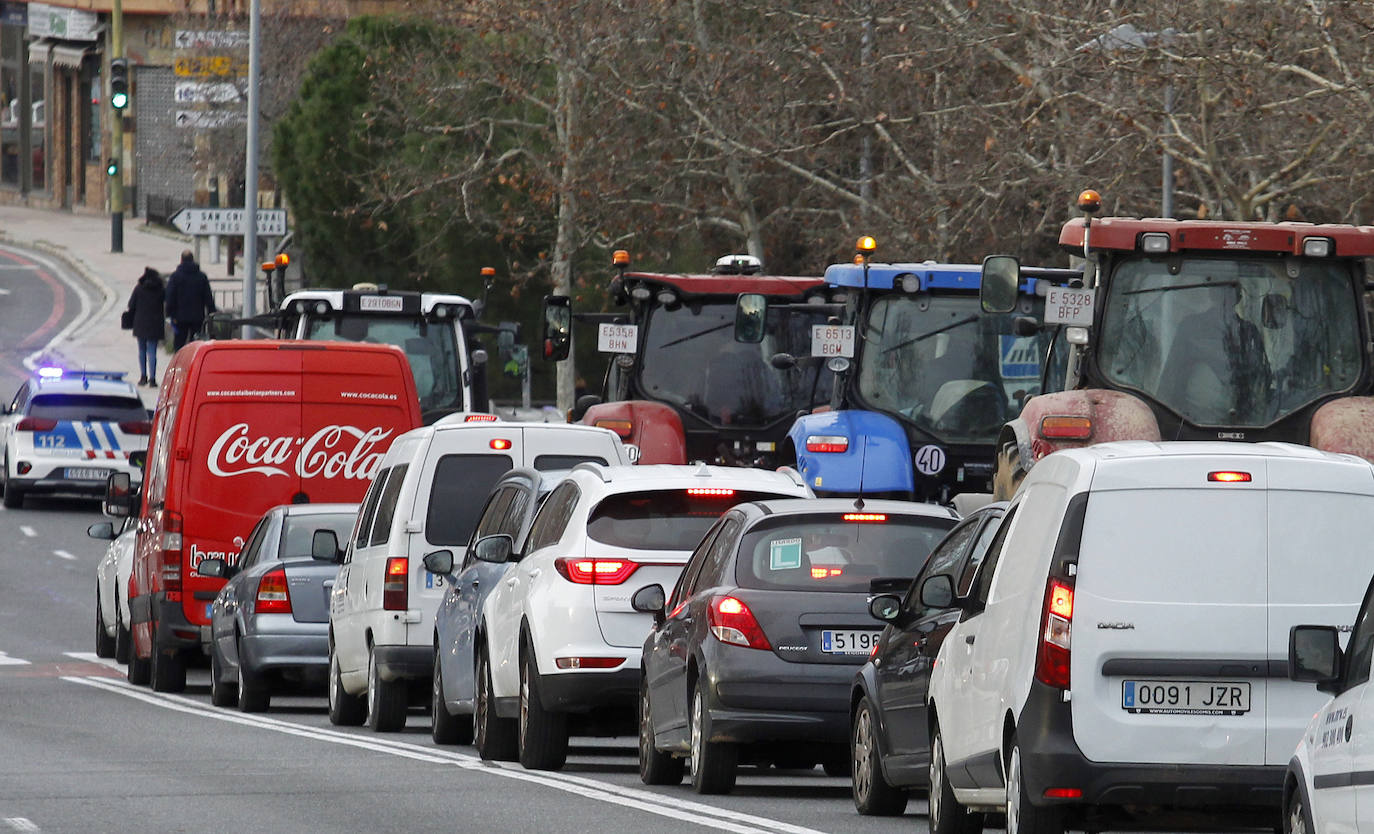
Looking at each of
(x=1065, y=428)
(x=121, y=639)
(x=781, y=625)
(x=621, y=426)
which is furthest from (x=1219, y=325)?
(x=121, y=639)

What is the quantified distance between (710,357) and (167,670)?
4.98m

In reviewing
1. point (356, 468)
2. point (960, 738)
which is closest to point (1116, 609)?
point (960, 738)

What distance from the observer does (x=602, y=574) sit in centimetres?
1335

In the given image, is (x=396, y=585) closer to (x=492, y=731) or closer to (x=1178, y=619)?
(x=492, y=731)

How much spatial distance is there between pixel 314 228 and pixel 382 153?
1954 millimetres

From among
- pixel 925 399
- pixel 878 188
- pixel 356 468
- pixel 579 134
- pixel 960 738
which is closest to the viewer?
pixel 960 738

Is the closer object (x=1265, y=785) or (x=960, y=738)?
(x=1265, y=785)

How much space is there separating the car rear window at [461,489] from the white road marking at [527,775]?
4.26 feet

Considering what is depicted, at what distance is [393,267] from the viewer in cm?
4612

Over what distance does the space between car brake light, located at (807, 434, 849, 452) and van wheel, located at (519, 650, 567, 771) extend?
4235mm

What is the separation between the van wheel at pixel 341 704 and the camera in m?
17.7

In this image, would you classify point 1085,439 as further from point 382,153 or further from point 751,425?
point 382,153

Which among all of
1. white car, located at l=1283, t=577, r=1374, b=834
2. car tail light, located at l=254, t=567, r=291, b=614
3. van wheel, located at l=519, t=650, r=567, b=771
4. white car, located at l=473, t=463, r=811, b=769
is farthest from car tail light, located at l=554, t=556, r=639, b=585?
white car, located at l=1283, t=577, r=1374, b=834

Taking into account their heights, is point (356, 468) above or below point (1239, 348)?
below
